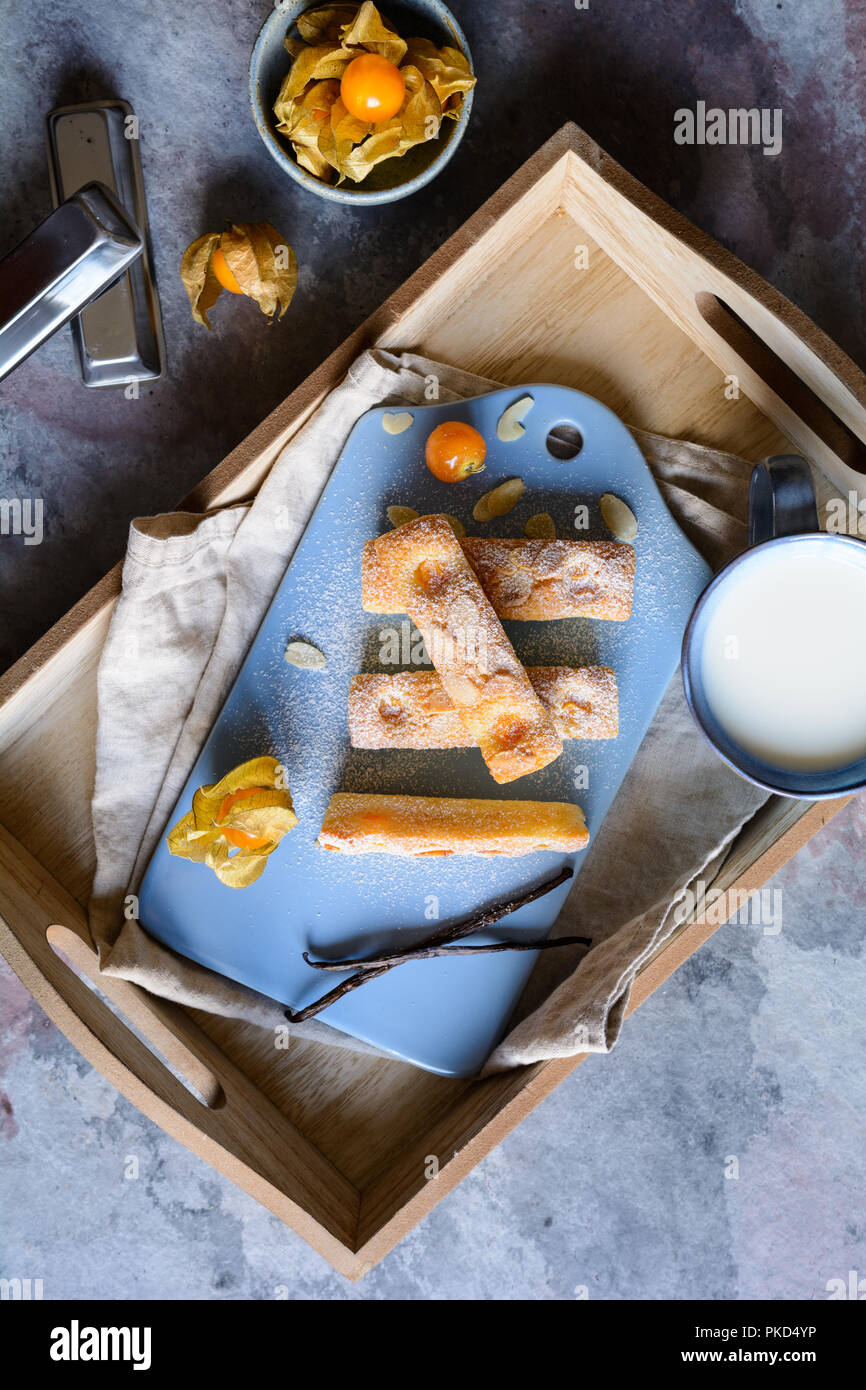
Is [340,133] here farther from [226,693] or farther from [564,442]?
[226,693]

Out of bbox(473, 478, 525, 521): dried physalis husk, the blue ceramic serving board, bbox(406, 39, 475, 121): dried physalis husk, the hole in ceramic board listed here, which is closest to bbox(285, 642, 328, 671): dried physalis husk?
the blue ceramic serving board

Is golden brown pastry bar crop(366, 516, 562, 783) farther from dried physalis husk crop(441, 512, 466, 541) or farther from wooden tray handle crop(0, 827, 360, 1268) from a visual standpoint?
wooden tray handle crop(0, 827, 360, 1268)

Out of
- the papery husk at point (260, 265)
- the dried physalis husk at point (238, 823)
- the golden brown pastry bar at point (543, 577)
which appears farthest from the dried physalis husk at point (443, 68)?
the dried physalis husk at point (238, 823)
